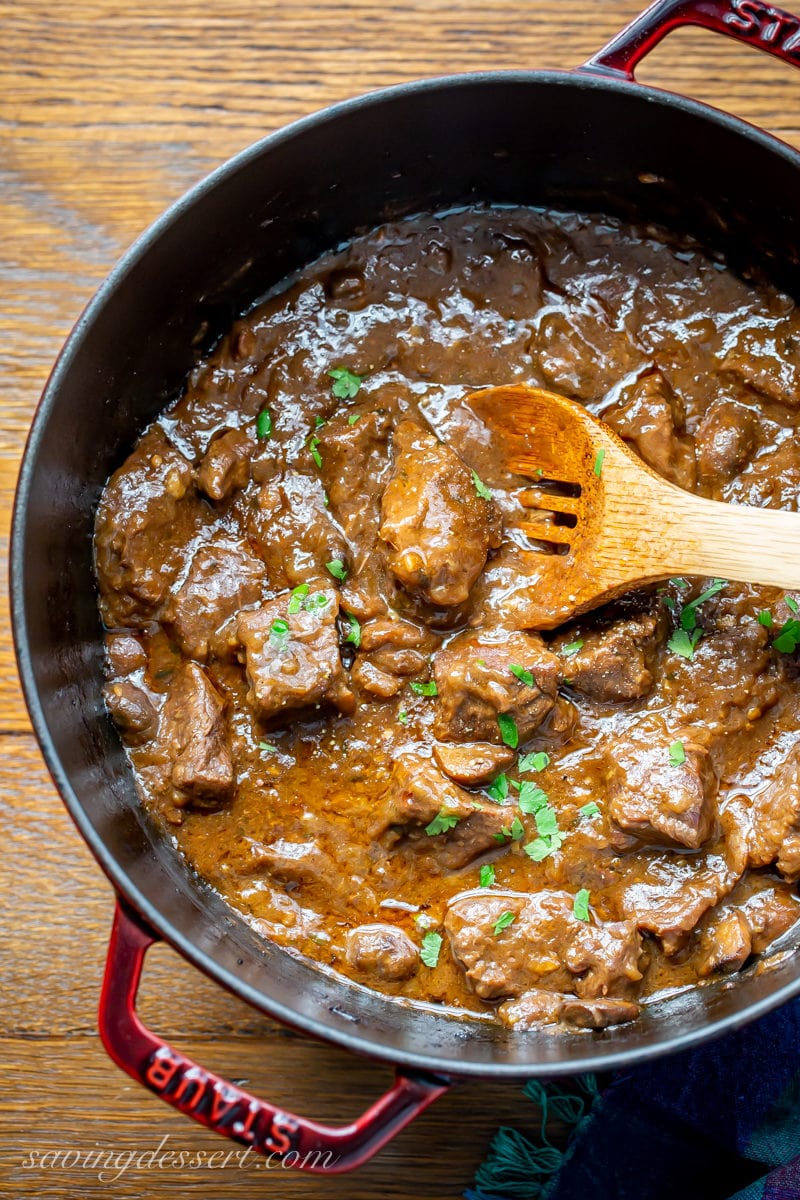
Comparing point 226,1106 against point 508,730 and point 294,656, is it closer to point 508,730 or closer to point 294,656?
point 294,656

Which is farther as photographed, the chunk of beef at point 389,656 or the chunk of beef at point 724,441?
the chunk of beef at point 724,441

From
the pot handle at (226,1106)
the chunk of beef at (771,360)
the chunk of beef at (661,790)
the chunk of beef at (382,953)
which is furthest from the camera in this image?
the chunk of beef at (771,360)

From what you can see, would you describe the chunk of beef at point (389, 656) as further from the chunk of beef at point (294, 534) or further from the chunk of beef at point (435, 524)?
the chunk of beef at point (294, 534)

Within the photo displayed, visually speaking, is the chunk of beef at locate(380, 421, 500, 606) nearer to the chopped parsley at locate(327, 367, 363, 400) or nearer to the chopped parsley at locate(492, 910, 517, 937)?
the chopped parsley at locate(327, 367, 363, 400)

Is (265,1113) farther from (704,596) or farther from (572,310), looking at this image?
(572,310)

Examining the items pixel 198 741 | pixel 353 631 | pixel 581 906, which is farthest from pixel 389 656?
pixel 581 906

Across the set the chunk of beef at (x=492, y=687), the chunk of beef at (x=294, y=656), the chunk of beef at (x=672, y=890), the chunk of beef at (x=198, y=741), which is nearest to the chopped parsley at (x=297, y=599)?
Result: the chunk of beef at (x=294, y=656)

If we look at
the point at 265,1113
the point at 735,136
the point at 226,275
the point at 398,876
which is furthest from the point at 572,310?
the point at 265,1113
